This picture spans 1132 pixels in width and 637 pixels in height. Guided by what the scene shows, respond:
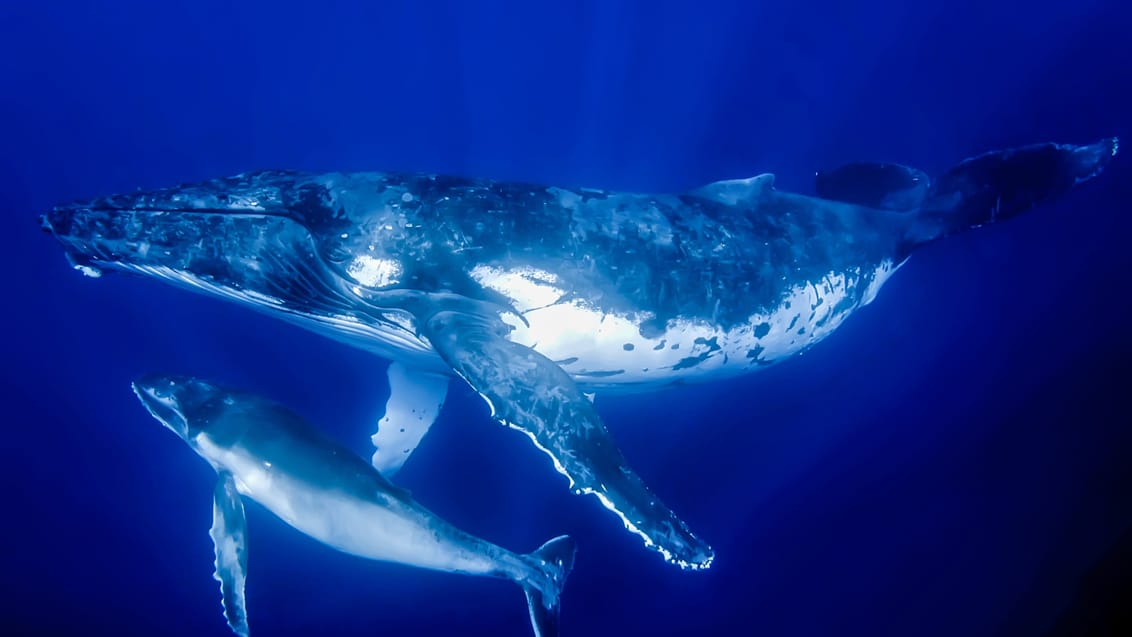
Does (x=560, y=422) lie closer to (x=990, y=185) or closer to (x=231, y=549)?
(x=231, y=549)

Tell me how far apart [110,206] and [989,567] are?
14.3 meters

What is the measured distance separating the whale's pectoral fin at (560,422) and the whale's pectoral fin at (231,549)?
2643 mm

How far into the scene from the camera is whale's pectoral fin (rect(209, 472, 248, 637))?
511 cm

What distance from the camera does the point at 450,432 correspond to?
1020 cm

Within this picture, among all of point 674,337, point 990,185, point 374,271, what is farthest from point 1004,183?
point 374,271

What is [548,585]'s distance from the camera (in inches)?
213

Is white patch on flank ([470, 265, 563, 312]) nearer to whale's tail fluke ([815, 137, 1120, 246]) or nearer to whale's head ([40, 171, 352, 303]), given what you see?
whale's head ([40, 171, 352, 303])

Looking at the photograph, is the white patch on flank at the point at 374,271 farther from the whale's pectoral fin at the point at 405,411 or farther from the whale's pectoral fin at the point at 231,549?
the whale's pectoral fin at the point at 405,411

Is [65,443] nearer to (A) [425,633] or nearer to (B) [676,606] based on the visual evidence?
(A) [425,633]

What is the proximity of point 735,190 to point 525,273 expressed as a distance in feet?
9.88

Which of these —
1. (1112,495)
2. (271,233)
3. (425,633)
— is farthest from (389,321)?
(1112,495)

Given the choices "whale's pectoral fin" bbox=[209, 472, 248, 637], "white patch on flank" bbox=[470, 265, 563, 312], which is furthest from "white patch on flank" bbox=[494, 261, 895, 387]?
"whale's pectoral fin" bbox=[209, 472, 248, 637]

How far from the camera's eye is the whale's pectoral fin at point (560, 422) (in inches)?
140

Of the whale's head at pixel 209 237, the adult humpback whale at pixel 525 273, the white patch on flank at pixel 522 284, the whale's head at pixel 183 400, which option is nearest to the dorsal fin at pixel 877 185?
the adult humpback whale at pixel 525 273
